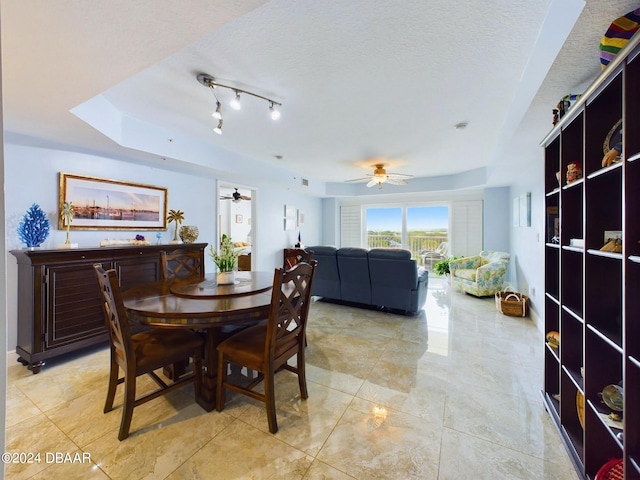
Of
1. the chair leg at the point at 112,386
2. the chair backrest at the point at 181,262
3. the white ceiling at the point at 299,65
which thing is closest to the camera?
the white ceiling at the point at 299,65

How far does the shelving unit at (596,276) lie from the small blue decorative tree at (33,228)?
4.07 metres

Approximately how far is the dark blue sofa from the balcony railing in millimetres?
3216

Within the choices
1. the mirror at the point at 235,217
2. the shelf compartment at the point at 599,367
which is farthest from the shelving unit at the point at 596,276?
the mirror at the point at 235,217

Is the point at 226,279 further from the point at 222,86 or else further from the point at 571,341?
the point at 571,341

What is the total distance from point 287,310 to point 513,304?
3699mm

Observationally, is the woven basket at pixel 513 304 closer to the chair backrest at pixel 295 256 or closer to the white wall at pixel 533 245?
the white wall at pixel 533 245

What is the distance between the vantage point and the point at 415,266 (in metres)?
3.71

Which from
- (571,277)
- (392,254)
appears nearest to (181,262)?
(392,254)

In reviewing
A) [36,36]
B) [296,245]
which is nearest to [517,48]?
[36,36]

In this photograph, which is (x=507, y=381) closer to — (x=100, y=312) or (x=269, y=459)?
(x=269, y=459)

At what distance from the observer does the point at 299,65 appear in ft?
6.55

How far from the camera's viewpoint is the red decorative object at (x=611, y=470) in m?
1.18

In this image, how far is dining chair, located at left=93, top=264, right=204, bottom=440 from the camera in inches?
62.7

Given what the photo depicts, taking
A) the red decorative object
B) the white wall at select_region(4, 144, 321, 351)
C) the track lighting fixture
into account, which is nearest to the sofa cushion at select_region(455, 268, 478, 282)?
the white wall at select_region(4, 144, 321, 351)
